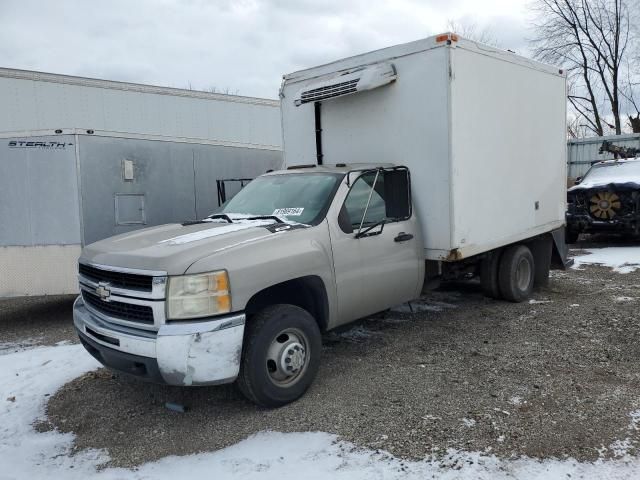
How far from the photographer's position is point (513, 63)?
662 centimetres

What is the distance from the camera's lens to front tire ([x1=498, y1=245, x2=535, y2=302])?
705cm

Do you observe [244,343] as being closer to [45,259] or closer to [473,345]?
[473,345]

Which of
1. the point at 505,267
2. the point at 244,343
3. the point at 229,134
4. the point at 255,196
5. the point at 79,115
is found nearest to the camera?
the point at 244,343

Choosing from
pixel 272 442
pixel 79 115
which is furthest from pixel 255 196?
pixel 79 115

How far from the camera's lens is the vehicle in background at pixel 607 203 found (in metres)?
11.6

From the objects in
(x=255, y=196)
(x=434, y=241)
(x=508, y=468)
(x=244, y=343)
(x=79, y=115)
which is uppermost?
(x=79, y=115)

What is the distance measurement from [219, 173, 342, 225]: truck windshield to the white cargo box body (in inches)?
42.8

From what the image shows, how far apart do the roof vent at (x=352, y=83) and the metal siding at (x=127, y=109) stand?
575cm

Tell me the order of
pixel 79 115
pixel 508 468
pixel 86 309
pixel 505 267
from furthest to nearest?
pixel 79 115
pixel 505 267
pixel 86 309
pixel 508 468

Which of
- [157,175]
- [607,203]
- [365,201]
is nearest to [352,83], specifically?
[365,201]

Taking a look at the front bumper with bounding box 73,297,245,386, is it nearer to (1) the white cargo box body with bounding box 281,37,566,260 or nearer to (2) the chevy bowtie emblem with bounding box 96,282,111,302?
(2) the chevy bowtie emblem with bounding box 96,282,111,302

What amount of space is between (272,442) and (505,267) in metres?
4.37

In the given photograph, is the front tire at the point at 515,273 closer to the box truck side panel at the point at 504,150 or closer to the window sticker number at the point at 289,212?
the box truck side panel at the point at 504,150

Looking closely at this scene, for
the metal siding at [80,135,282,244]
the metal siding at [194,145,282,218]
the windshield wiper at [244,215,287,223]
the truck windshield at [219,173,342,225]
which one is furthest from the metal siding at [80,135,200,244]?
the windshield wiper at [244,215,287,223]
